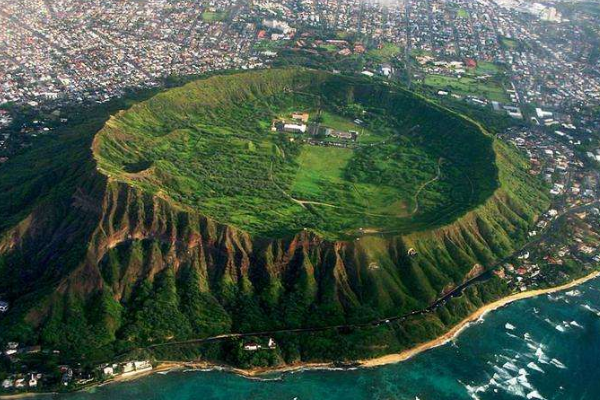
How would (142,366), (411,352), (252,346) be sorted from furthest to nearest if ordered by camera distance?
(411,352) → (252,346) → (142,366)

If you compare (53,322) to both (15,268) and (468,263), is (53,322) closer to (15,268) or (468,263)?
(15,268)

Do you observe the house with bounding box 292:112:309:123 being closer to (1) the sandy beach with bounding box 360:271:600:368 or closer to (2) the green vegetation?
(2) the green vegetation

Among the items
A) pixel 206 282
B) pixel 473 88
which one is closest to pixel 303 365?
pixel 206 282

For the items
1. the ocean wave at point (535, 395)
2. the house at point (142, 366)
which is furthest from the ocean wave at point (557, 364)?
→ the house at point (142, 366)

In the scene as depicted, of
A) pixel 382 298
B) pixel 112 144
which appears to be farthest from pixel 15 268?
pixel 382 298

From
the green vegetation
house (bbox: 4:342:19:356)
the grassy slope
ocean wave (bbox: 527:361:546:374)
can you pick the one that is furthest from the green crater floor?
house (bbox: 4:342:19:356)

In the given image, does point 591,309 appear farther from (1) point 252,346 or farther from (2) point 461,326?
(1) point 252,346

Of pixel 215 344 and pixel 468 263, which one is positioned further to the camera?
pixel 468 263
